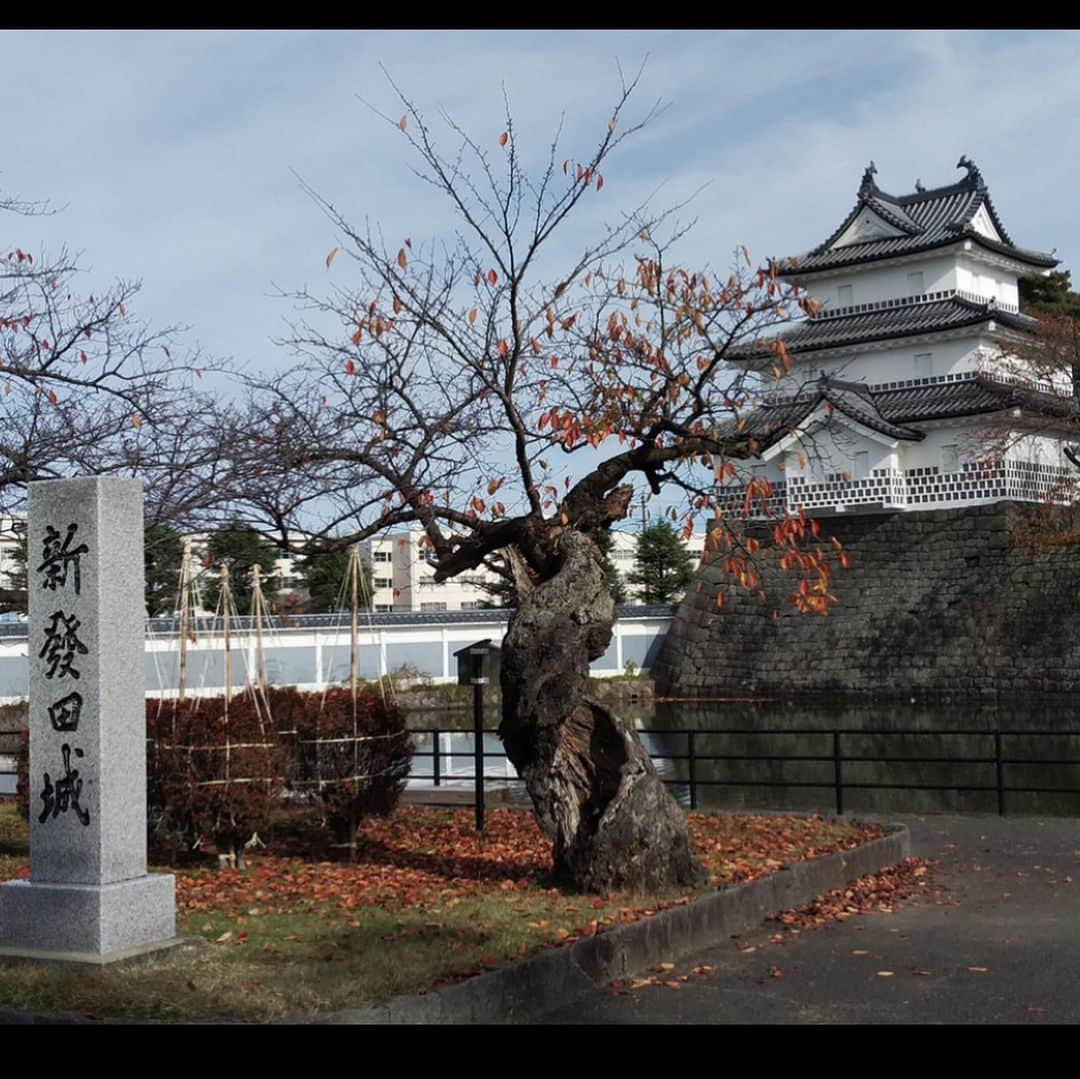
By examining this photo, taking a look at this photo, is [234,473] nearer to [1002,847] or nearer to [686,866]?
[686,866]

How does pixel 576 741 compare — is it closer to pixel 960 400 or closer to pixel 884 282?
pixel 960 400

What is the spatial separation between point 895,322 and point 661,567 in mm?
13522

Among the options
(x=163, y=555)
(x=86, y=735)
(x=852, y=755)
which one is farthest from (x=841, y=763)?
(x=86, y=735)

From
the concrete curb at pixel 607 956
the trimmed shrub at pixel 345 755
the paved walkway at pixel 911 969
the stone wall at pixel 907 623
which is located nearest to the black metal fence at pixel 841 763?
the trimmed shrub at pixel 345 755

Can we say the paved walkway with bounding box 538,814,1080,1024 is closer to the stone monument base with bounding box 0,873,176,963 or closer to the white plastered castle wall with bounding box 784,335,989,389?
the stone monument base with bounding box 0,873,176,963

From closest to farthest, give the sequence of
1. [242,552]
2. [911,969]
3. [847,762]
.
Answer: [911,969], [242,552], [847,762]

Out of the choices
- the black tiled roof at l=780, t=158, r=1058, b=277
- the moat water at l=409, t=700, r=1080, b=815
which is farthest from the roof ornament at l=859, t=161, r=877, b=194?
the moat water at l=409, t=700, r=1080, b=815

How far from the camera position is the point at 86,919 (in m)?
6.97

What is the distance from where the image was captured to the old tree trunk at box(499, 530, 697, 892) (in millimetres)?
8844

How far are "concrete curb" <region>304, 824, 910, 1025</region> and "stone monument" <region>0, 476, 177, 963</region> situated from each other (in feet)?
5.78

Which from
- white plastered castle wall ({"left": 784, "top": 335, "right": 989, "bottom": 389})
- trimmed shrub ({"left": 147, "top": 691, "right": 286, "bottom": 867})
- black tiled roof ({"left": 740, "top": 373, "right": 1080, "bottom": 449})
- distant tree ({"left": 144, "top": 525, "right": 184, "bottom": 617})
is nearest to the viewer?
trimmed shrub ({"left": 147, "top": 691, "right": 286, "bottom": 867})

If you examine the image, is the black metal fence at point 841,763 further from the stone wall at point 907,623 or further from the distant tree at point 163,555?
the stone wall at point 907,623

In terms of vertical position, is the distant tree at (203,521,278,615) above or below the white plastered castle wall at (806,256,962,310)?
below

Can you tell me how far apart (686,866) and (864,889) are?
5.83 feet
